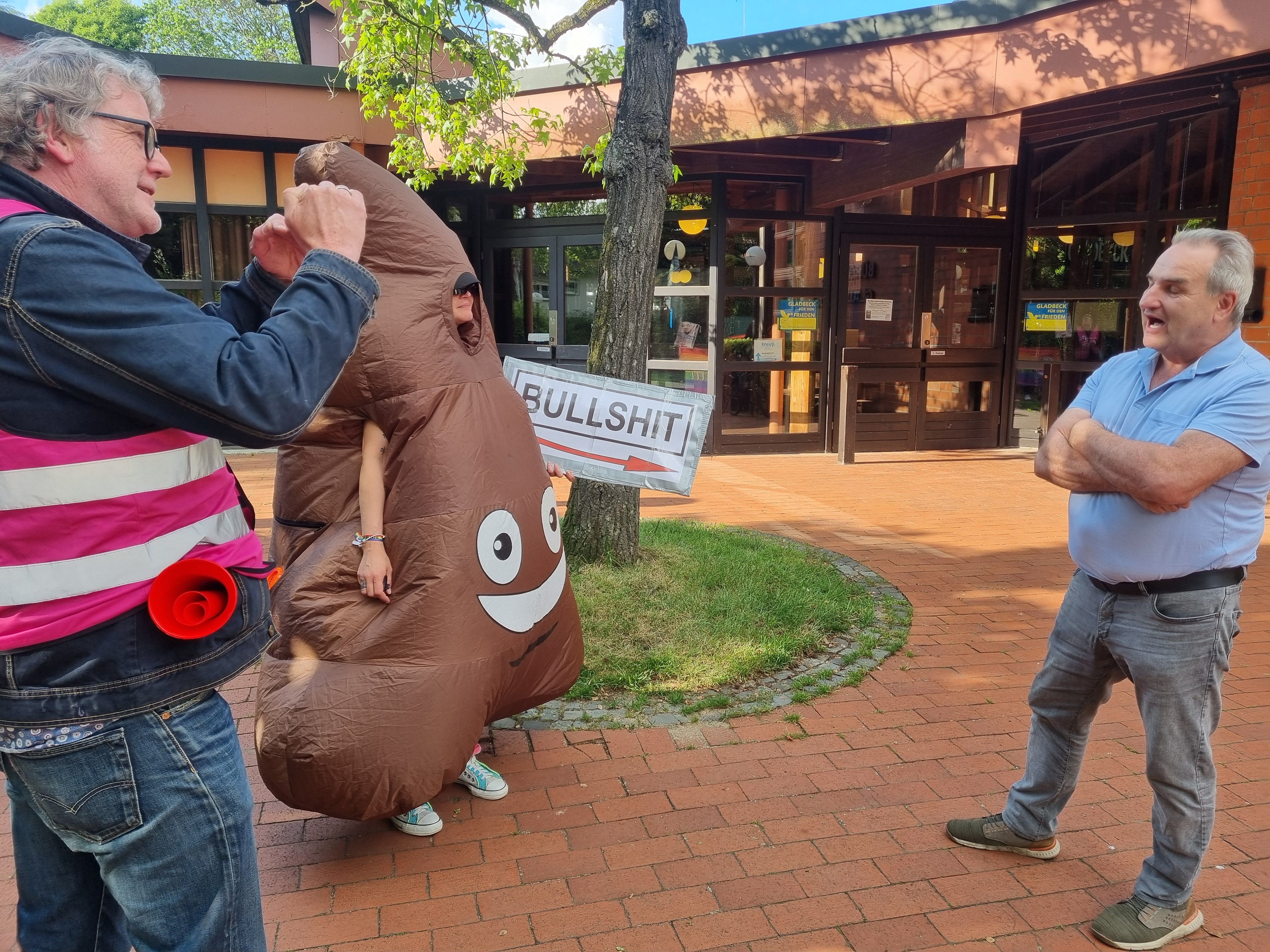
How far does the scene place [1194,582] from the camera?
2369 millimetres

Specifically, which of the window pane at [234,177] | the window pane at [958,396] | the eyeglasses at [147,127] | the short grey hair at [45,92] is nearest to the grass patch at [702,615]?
the eyeglasses at [147,127]

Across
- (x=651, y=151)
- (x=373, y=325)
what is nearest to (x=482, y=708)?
(x=373, y=325)

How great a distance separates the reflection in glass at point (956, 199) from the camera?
33.8ft

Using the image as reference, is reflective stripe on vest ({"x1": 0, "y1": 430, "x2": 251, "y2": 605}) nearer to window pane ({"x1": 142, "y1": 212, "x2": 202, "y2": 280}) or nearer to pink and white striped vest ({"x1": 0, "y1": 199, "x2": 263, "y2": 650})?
pink and white striped vest ({"x1": 0, "y1": 199, "x2": 263, "y2": 650})

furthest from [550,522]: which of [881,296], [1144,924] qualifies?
[881,296]

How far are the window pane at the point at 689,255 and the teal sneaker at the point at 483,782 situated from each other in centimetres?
768

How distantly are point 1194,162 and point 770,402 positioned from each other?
4.80 meters

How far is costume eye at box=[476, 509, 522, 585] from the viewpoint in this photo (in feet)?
8.80

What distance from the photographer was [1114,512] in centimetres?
246

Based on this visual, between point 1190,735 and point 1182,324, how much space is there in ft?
3.61

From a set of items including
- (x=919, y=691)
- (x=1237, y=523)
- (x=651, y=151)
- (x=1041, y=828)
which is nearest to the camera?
(x=1237, y=523)

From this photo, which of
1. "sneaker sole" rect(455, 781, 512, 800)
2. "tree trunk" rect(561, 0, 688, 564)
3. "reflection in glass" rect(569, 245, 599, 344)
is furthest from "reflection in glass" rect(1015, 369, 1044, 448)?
"sneaker sole" rect(455, 781, 512, 800)

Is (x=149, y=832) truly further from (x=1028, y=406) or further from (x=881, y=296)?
(x=1028, y=406)

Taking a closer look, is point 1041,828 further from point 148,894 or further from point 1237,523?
point 148,894
